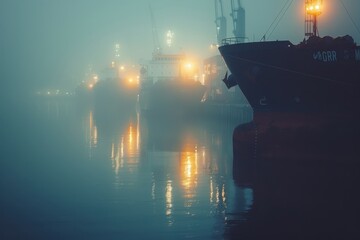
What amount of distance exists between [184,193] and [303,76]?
936 cm

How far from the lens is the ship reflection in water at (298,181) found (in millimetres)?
12273

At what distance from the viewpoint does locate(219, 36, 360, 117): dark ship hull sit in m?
20.4

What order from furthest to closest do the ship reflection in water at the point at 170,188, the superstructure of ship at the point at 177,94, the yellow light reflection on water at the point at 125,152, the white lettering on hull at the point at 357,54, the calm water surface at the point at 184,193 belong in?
the superstructure of ship at the point at 177,94, the yellow light reflection on water at the point at 125,152, the white lettering on hull at the point at 357,54, the ship reflection in water at the point at 170,188, the calm water surface at the point at 184,193

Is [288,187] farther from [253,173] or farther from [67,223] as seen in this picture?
[67,223]

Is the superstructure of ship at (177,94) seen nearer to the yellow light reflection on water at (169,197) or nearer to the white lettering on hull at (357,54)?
the white lettering on hull at (357,54)

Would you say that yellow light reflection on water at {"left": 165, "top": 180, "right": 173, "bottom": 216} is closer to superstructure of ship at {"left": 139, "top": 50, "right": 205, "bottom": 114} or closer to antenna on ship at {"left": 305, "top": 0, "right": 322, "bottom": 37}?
antenna on ship at {"left": 305, "top": 0, "right": 322, "bottom": 37}

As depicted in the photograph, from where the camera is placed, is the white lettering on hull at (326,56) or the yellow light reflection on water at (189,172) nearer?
the yellow light reflection on water at (189,172)

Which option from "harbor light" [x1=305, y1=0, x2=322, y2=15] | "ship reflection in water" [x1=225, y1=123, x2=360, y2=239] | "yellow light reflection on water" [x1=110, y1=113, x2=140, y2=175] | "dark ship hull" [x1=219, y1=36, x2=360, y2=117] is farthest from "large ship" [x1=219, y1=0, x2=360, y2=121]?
"yellow light reflection on water" [x1=110, y1=113, x2=140, y2=175]

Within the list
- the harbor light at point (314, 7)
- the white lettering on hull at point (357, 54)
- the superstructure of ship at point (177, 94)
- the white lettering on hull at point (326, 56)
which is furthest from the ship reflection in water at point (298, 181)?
the superstructure of ship at point (177, 94)

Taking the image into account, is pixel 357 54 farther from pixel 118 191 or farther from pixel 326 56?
pixel 118 191

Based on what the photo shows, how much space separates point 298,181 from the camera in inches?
711

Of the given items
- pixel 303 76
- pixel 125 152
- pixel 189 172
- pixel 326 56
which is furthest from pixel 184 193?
pixel 125 152

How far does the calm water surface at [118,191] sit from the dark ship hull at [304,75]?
4925 millimetres

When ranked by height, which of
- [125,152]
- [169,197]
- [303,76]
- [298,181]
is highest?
[303,76]
